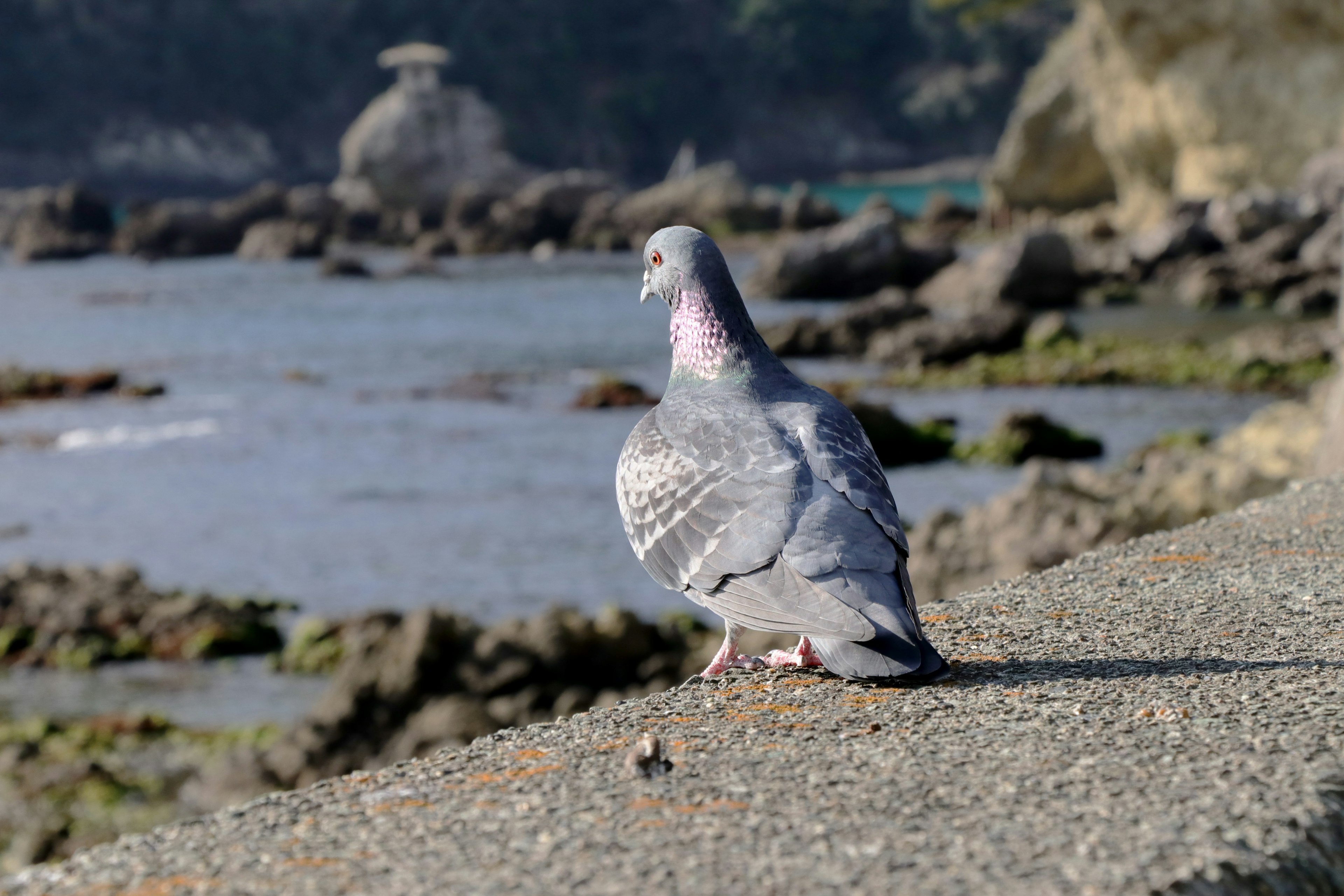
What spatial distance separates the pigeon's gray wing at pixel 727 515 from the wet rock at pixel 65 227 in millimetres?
53056

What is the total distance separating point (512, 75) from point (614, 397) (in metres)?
63.6

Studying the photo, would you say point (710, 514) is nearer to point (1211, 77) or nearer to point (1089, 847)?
point (1089, 847)

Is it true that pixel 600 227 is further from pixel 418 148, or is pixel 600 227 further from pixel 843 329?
pixel 843 329

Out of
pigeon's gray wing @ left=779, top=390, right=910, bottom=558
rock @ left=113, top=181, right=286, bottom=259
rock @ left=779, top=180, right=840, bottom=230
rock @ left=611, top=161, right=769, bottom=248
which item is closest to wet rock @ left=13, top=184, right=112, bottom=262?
rock @ left=113, top=181, right=286, bottom=259

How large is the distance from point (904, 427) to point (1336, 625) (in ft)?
41.2

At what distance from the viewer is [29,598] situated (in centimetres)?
1081

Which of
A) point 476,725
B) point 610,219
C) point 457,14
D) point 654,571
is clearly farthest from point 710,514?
point 457,14

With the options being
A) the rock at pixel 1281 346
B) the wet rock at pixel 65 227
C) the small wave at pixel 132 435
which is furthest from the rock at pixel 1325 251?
the wet rock at pixel 65 227

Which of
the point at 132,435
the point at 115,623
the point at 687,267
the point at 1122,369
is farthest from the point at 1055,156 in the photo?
the point at 687,267

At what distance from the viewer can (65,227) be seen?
177ft

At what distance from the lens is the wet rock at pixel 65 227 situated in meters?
52.1

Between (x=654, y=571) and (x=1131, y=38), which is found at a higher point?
(x=1131, y=38)

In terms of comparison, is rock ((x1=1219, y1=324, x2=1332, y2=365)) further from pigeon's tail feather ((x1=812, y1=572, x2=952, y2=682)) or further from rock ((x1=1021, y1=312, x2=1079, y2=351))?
pigeon's tail feather ((x1=812, y1=572, x2=952, y2=682))

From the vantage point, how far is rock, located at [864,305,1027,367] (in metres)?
22.5
